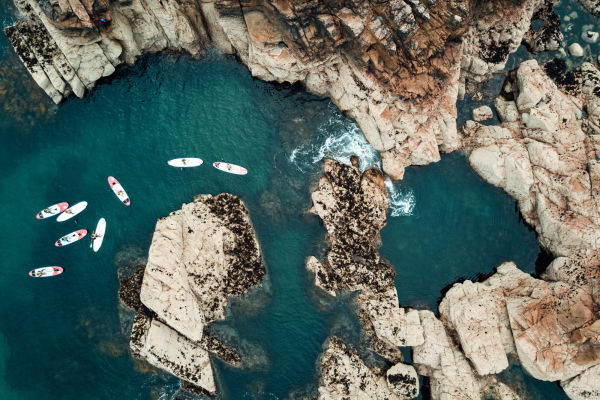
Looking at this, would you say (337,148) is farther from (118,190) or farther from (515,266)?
(118,190)

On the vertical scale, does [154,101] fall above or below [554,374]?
above

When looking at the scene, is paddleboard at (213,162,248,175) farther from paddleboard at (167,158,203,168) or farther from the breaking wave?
the breaking wave

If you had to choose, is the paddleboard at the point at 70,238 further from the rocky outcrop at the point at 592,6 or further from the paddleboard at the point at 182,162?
the rocky outcrop at the point at 592,6

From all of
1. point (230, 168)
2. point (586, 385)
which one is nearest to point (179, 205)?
point (230, 168)

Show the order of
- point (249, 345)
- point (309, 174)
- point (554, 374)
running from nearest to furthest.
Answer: point (554, 374) < point (249, 345) < point (309, 174)

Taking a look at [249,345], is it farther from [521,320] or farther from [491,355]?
[521,320]

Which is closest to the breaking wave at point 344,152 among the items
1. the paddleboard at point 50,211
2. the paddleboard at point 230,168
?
the paddleboard at point 230,168

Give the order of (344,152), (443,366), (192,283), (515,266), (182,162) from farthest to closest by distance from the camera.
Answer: (344,152) < (182,162) < (515,266) < (192,283) < (443,366)

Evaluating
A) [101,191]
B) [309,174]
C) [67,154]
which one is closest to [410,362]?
[309,174]
